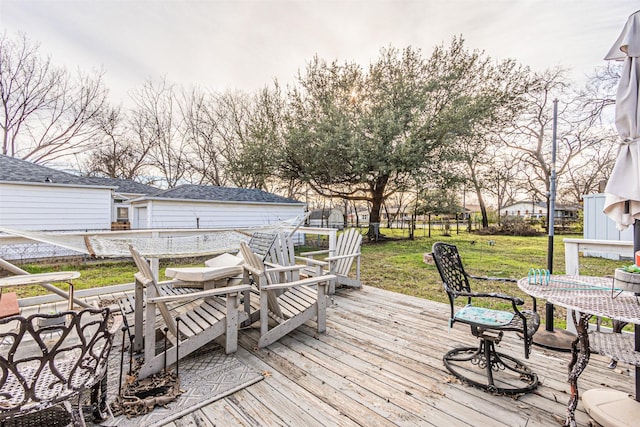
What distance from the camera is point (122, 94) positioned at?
1608 cm

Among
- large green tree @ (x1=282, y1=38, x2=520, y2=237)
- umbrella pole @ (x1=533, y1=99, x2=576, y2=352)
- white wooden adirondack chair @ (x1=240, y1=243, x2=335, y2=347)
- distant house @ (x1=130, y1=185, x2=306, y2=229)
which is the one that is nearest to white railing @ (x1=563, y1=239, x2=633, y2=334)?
umbrella pole @ (x1=533, y1=99, x2=576, y2=352)

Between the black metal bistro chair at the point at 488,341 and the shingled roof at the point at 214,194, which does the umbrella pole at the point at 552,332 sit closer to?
the black metal bistro chair at the point at 488,341

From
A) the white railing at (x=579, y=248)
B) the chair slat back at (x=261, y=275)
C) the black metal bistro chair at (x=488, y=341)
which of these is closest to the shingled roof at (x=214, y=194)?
the chair slat back at (x=261, y=275)

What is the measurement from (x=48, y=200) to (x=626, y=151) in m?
14.2

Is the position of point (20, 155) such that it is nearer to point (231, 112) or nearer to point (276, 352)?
point (231, 112)

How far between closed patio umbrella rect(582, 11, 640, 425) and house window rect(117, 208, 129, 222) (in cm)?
1913

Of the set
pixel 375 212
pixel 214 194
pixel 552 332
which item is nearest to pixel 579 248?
pixel 552 332

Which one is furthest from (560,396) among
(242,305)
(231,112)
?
(231,112)

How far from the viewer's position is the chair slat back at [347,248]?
17.2 feet

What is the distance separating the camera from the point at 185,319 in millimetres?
2893

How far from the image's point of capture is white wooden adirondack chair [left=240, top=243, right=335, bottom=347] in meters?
3.01

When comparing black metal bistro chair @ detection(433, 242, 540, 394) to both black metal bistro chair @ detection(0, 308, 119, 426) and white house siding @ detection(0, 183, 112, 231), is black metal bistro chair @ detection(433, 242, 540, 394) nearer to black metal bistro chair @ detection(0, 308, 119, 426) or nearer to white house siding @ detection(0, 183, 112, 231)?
black metal bistro chair @ detection(0, 308, 119, 426)

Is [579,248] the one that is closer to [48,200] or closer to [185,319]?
[185,319]

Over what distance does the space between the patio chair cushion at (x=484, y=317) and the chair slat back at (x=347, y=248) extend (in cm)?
273
